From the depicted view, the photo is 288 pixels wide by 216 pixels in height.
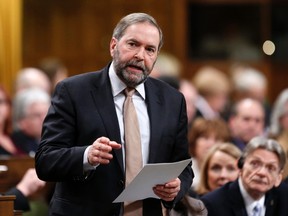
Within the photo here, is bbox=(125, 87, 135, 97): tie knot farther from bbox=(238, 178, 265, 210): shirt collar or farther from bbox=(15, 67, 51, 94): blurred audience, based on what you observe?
bbox=(15, 67, 51, 94): blurred audience

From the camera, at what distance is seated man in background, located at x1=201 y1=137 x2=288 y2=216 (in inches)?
224

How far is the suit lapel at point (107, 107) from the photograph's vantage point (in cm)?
451

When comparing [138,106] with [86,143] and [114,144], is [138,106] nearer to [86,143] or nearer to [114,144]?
[86,143]

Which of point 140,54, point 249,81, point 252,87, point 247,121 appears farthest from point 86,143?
point 249,81

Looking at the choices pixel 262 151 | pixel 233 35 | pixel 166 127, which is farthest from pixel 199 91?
pixel 166 127

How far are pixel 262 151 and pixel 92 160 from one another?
175cm

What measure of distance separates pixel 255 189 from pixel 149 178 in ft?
4.86

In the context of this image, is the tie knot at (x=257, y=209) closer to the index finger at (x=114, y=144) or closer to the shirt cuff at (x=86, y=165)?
the shirt cuff at (x=86, y=165)

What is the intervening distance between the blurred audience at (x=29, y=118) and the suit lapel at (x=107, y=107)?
3.24 metres

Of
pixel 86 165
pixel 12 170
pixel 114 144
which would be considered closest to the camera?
pixel 114 144

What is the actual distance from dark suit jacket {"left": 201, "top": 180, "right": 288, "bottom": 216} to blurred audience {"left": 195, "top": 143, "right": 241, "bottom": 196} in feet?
2.03

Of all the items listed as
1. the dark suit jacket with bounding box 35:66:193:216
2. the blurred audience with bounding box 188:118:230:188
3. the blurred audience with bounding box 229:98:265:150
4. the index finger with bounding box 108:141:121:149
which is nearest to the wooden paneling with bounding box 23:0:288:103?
the blurred audience with bounding box 229:98:265:150

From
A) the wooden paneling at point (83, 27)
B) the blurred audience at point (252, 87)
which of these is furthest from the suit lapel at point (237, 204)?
the wooden paneling at point (83, 27)

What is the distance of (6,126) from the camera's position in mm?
8023
